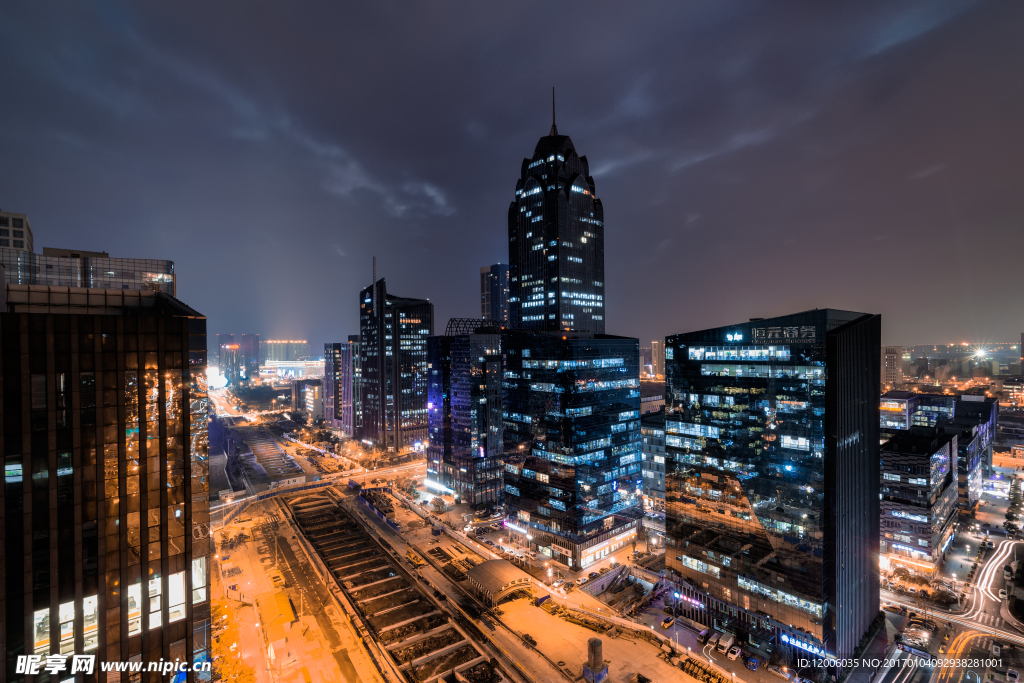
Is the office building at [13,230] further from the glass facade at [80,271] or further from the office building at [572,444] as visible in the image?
the office building at [572,444]

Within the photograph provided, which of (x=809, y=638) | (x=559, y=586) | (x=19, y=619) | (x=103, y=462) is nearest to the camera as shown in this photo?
(x=19, y=619)

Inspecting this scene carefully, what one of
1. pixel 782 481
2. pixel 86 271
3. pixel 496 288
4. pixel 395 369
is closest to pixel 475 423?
pixel 395 369

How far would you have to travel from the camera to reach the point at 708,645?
170ft

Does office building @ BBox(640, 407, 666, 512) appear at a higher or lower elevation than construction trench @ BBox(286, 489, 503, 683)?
higher

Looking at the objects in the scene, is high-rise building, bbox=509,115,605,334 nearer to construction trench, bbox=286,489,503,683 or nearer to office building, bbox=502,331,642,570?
office building, bbox=502,331,642,570

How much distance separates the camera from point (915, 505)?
225 feet

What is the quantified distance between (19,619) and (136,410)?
11.9 metres

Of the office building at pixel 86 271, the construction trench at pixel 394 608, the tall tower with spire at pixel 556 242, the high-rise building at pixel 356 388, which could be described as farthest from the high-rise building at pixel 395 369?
the office building at pixel 86 271

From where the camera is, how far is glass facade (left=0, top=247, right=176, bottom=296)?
3253cm

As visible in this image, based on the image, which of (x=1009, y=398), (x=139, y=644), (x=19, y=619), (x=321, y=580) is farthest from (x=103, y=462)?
(x=1009, y=398)

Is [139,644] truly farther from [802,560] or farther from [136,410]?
[802,560]

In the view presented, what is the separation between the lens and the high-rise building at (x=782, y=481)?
46.6 meters

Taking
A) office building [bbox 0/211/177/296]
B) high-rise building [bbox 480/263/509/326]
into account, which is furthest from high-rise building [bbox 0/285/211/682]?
high-rise building [bbox 480/263/509/326]

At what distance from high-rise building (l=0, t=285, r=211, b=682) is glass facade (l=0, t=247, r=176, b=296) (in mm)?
7979
